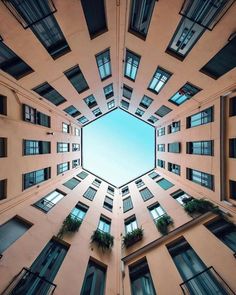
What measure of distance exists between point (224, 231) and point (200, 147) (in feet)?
19.2

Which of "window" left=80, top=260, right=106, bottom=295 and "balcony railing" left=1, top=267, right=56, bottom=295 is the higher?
"balcony railing" left=1, top=267, right=56, bottom=295

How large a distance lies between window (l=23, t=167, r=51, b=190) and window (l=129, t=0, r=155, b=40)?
10.9 m

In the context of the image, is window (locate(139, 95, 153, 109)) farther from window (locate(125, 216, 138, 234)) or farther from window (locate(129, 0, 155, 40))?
window (locate(125, 216, 138, 234))

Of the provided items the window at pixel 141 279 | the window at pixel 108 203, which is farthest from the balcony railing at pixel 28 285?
the window at pixel 108 203

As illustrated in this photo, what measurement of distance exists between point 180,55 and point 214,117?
14.2ft

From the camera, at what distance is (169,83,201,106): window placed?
14849 mm

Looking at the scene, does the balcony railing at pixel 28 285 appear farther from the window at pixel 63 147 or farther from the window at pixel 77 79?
the window at pixel 77 79

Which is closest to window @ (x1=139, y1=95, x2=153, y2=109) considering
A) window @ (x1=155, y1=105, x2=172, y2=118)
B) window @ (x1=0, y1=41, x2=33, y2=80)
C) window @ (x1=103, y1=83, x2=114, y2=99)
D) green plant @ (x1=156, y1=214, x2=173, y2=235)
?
window @ (x1=155, y1=105, x2=172, y2=118)

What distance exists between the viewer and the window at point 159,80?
50.2 feet

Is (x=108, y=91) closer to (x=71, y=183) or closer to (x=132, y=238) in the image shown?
(x=71, y=183)

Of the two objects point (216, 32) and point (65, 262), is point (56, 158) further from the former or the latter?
point (216, 32)

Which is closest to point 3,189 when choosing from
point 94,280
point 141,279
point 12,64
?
point 12,64

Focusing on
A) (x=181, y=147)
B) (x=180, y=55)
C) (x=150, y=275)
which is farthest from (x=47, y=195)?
(x=180, y=55)

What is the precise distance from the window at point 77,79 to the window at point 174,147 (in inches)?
381
